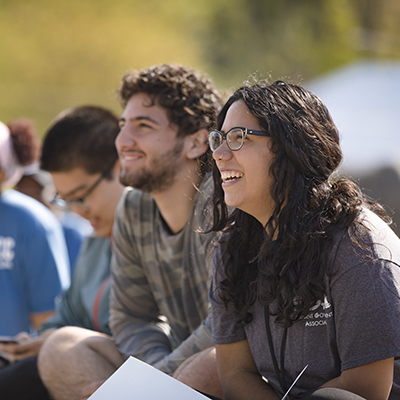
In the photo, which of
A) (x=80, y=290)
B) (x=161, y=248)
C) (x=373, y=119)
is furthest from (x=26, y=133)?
(x=373, y=119)

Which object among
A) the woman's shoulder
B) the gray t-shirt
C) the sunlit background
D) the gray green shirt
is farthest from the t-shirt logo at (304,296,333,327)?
the sunlit background

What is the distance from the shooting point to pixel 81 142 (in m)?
3.80

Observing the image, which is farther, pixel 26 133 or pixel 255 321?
pixel 26 133

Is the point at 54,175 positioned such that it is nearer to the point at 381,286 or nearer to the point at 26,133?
the point at 26,133

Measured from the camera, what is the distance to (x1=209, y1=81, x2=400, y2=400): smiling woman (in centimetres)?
173

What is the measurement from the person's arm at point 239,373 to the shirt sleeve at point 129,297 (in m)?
0.86

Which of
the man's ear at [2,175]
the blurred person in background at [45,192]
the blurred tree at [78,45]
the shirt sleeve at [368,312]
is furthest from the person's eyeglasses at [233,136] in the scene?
the blurred tree at [78,45]

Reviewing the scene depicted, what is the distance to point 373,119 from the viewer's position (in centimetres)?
822

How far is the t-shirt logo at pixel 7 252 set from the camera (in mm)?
4234

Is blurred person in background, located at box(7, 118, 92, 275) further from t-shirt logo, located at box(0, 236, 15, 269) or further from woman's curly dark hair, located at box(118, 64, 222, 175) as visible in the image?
woman's curly dark hair, located at box(118, 64, 222, 175)

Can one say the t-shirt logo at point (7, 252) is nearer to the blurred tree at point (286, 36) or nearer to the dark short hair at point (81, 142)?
the dark short hair at point (81, 142)

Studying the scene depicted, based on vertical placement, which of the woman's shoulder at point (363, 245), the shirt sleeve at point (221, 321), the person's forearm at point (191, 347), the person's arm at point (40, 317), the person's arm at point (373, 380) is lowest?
the person's arm at point (40, 317)

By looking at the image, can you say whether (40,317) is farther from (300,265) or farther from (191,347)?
(300,265)

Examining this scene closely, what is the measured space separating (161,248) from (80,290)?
854 millimetres
